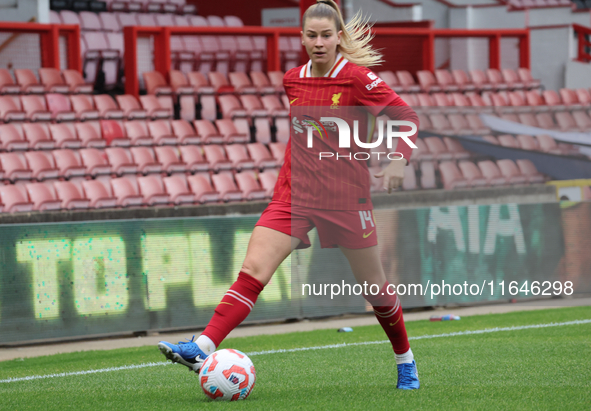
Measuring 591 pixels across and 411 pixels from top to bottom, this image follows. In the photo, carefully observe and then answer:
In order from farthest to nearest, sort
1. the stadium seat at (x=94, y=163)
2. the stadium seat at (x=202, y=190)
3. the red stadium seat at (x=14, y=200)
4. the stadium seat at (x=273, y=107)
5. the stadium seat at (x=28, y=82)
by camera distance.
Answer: the stadium seat at (x=273, y=107), the stadium seat at (x=28, y=82), the stadium seat at (x=202, y=190), the stadium seat at (x=94, y=163), the red stadium seat at (x=14, y=200)

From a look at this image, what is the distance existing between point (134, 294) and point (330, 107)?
14.8ft

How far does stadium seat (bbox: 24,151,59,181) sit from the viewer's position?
1052cm

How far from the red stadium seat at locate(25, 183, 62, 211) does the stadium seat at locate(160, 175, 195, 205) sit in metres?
1.56

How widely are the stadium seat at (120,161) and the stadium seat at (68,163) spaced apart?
1.42ft

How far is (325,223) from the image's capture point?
379 centimetres

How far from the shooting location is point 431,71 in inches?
651

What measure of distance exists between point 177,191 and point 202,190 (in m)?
0.41

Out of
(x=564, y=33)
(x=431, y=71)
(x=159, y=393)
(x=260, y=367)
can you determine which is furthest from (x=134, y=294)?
(x=564, y=33)

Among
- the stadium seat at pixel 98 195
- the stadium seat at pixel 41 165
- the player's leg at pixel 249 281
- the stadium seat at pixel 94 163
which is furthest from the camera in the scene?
the stadium seat at pixel 94 163

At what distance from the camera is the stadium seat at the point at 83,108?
478 inches

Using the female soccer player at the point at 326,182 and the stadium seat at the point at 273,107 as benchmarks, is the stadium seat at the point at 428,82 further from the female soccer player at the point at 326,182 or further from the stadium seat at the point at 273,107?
the female soccer player at the point at 326,182

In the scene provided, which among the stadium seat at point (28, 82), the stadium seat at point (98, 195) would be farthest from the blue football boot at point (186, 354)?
the stadium seat at point (28, 82)

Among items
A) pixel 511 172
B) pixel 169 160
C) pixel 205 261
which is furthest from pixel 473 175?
pixel 205 261

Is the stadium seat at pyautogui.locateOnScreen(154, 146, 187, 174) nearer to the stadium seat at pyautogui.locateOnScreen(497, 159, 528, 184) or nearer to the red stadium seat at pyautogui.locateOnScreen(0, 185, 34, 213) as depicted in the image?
the red stadium seat at pyautogui.locateOnScreen(0, 185, 34, 213)
